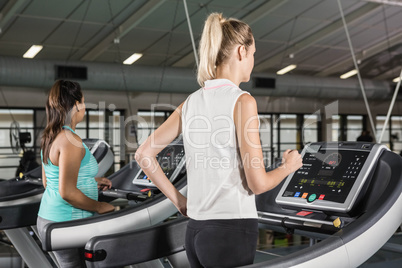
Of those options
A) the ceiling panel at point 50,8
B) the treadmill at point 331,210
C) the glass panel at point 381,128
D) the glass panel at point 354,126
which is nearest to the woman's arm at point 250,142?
the treadmill at point 331,210

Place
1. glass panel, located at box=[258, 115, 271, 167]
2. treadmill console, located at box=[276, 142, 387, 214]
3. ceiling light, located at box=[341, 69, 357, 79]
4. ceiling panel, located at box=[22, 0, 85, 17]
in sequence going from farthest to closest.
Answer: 1. glass panel, located at box=[258, 115, 271, 167]
2. ceiling light, located at box=[341, 69, 357, 79]
3. ceiling panel, located at box=[22, 0, 85, 17]
4. treadmill console, located at box=[276, 142, 387, 214]

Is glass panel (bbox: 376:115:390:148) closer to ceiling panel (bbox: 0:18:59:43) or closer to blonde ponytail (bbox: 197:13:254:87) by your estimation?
ceiling panel (bbox: 0:18:59:43)

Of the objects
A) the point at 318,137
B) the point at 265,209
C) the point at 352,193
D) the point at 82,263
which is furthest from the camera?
the point at 318,137

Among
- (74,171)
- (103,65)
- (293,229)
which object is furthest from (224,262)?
(103,65)

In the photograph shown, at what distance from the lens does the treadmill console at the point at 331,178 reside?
170 cm

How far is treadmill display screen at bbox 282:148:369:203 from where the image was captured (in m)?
1.73

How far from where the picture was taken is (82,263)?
2.16 m

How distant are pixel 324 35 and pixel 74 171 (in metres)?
4.09

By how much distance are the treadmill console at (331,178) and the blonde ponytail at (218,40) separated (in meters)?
0.66

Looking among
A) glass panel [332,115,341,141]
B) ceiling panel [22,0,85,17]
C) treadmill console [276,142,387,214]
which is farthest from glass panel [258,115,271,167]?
treadmill console [276,142,387,214]

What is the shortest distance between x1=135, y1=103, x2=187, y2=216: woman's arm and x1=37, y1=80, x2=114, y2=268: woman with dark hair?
0.64 metres

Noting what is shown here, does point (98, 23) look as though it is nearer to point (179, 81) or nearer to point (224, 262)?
point (179, 81)

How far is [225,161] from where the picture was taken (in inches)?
49.0

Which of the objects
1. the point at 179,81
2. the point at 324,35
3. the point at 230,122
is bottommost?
the point at 230,122
